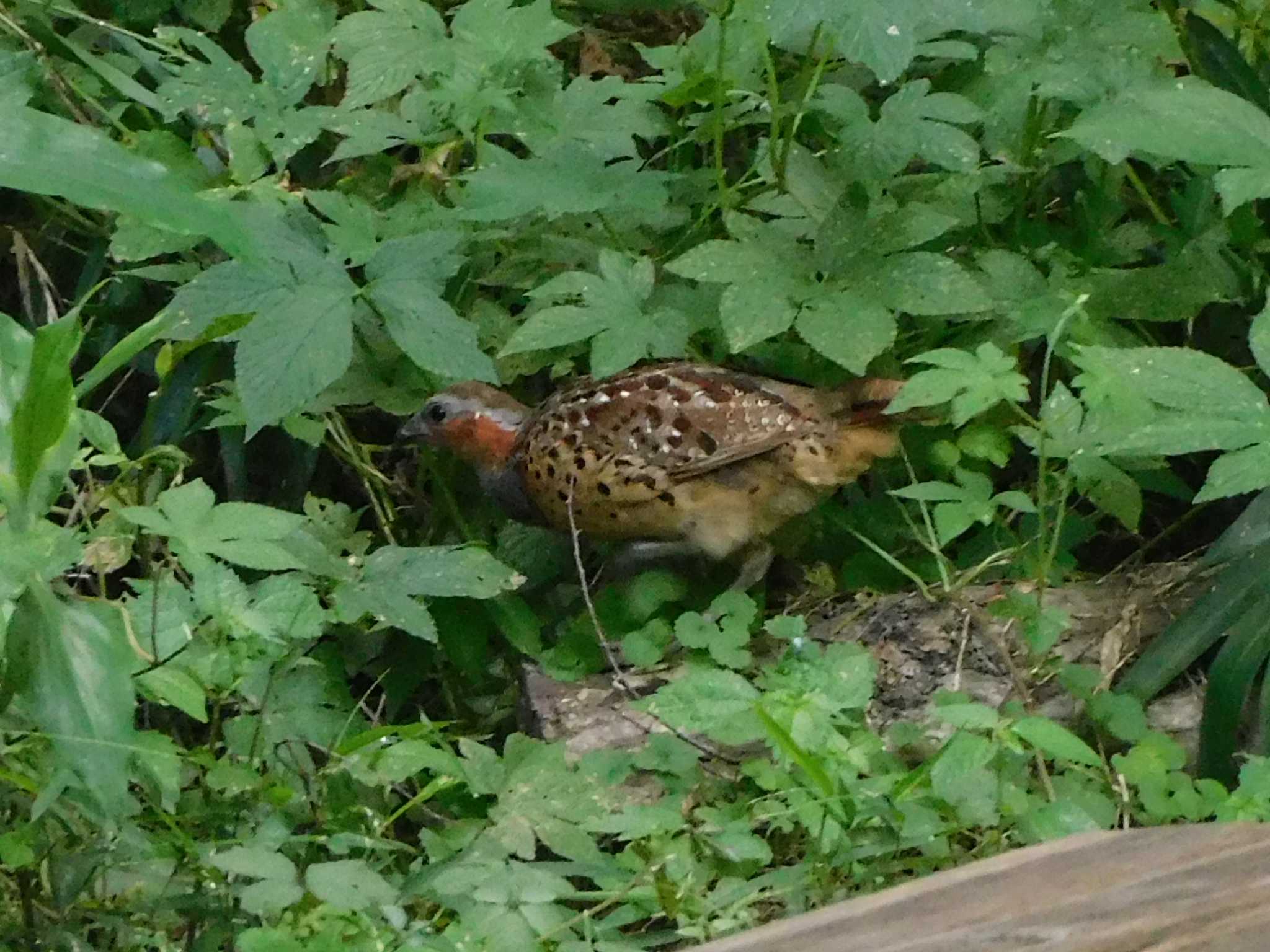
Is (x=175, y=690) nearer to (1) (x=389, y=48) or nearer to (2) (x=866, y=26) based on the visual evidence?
(2) (x=866, y=26)

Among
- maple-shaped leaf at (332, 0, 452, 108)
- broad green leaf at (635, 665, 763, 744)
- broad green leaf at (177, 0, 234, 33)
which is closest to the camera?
broad green leaf at (635, 665, 763, 744)

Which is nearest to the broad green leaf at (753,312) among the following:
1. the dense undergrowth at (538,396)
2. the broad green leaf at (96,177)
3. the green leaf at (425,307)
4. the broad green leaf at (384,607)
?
the dense undergrowth at (538,396)

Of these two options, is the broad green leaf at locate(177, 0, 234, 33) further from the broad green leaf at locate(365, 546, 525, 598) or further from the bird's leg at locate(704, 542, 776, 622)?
the bird's leg at locate(704, 542, 776, 622)

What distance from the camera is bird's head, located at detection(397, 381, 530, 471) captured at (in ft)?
7.04

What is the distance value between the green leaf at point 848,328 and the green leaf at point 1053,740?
0.63m

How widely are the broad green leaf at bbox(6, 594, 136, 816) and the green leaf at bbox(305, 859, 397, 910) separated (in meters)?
0.24

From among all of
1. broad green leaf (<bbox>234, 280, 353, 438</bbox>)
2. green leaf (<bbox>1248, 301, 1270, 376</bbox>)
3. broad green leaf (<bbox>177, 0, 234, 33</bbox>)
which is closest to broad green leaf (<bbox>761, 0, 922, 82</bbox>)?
green leaf (<bbox>1248, 301, 1270, 376</bbox>)

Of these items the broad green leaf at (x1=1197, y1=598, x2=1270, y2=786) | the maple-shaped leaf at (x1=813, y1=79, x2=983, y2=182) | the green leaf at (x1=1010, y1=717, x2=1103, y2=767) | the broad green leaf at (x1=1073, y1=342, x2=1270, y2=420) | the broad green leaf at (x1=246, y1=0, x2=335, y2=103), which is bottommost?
the broad green leaf at (x1=1197, y1=598, x2=1270, y2=786)

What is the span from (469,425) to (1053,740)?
46.2 inches

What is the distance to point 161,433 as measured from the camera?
229 centimetres

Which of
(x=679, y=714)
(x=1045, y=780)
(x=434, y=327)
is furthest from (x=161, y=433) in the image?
(x=1045, y=780)

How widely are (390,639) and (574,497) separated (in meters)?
0.39

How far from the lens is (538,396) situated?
244 cm

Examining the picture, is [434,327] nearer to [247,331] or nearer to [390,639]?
[247,331]
